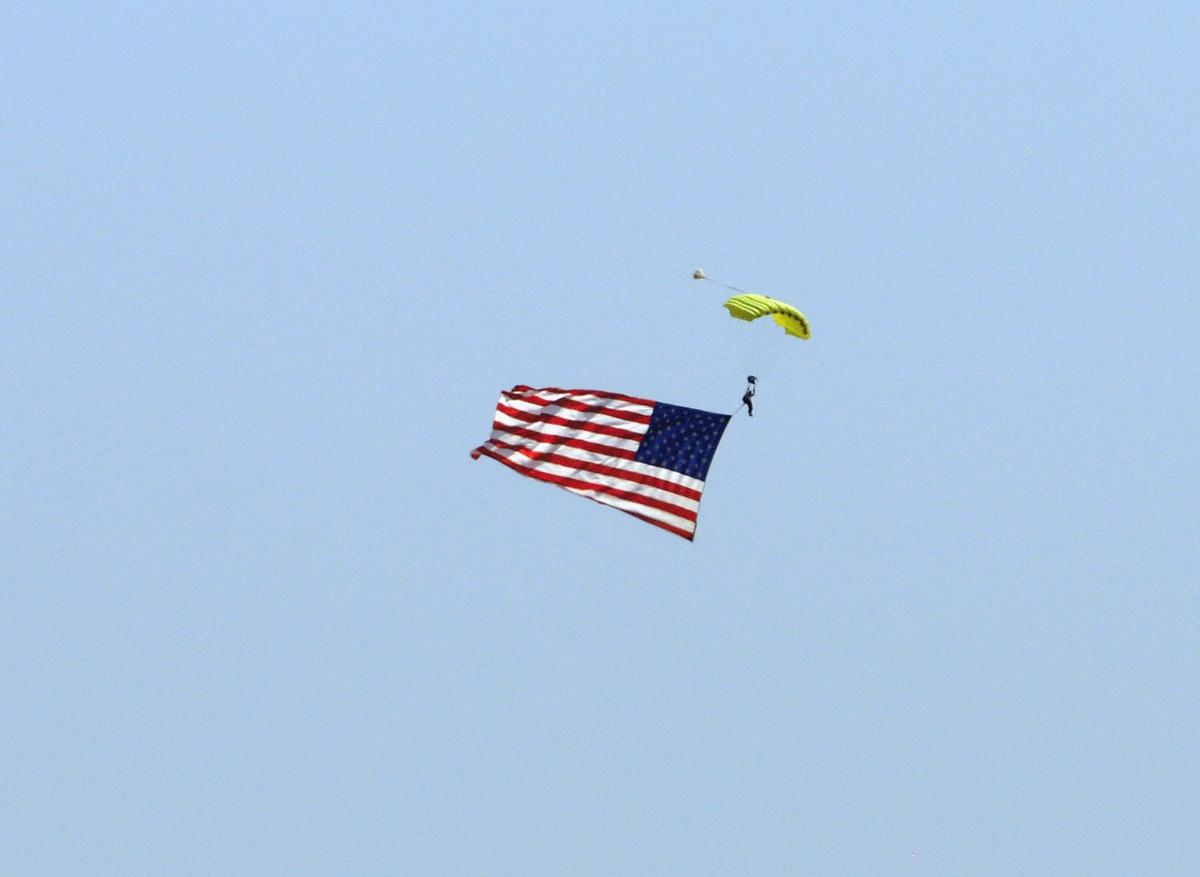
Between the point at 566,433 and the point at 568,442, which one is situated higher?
the point at 566,433

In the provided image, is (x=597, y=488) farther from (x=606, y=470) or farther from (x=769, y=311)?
(x=769, y=311)

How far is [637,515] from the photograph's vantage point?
2667 inches

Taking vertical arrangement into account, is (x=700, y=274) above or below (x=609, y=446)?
above

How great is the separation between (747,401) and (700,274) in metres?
4.97

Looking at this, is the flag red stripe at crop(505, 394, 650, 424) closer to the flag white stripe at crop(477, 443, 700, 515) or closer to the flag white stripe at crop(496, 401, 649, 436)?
the flag white stripe at crop(496, 401, 649, 436)

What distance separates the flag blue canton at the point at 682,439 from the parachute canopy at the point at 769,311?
3.22m

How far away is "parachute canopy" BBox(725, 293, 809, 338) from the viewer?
67.1 meters

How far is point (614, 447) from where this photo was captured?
227 feet

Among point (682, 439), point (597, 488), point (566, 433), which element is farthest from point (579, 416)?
point (682, 439)

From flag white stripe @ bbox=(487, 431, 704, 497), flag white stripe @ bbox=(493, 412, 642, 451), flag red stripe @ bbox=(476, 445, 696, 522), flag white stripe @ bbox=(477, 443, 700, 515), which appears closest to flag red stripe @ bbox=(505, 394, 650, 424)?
flag white stripe @ bbox=(493, 412, 642, 451)

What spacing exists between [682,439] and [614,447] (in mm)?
2009

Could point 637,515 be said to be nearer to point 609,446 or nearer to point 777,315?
point 609,446

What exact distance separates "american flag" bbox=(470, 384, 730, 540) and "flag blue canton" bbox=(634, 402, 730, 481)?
0.09ft

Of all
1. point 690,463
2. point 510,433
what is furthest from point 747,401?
point 510,433
